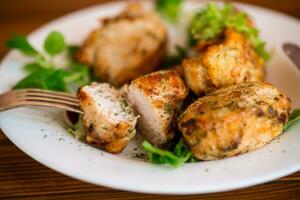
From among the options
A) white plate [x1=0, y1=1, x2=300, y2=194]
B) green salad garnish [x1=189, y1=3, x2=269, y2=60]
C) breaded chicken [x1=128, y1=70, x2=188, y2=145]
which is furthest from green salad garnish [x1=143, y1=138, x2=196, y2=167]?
green salad garnish [x1=189, y1=3, x2=269, y2=60]

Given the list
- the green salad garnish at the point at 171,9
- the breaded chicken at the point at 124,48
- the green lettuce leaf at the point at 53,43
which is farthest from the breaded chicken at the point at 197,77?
the green salad garnish at the point at 171,9

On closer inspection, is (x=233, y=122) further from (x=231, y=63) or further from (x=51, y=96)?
(x=51, y=96)

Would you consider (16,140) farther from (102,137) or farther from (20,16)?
(20,16)

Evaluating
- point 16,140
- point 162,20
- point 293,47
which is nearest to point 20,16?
point 162,20

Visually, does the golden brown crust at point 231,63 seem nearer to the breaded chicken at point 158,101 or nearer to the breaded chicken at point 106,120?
the breaded chicken at point 158,101

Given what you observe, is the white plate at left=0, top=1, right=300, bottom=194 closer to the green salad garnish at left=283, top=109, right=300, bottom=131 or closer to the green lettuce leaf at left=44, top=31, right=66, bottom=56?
the green salad garnish at left=283, top=109, right=300, bottom=131

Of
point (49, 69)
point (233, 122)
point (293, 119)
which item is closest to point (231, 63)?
point (293, 119)

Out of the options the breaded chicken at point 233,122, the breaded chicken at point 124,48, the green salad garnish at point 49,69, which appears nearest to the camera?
the breaded chicken at point 233,122
